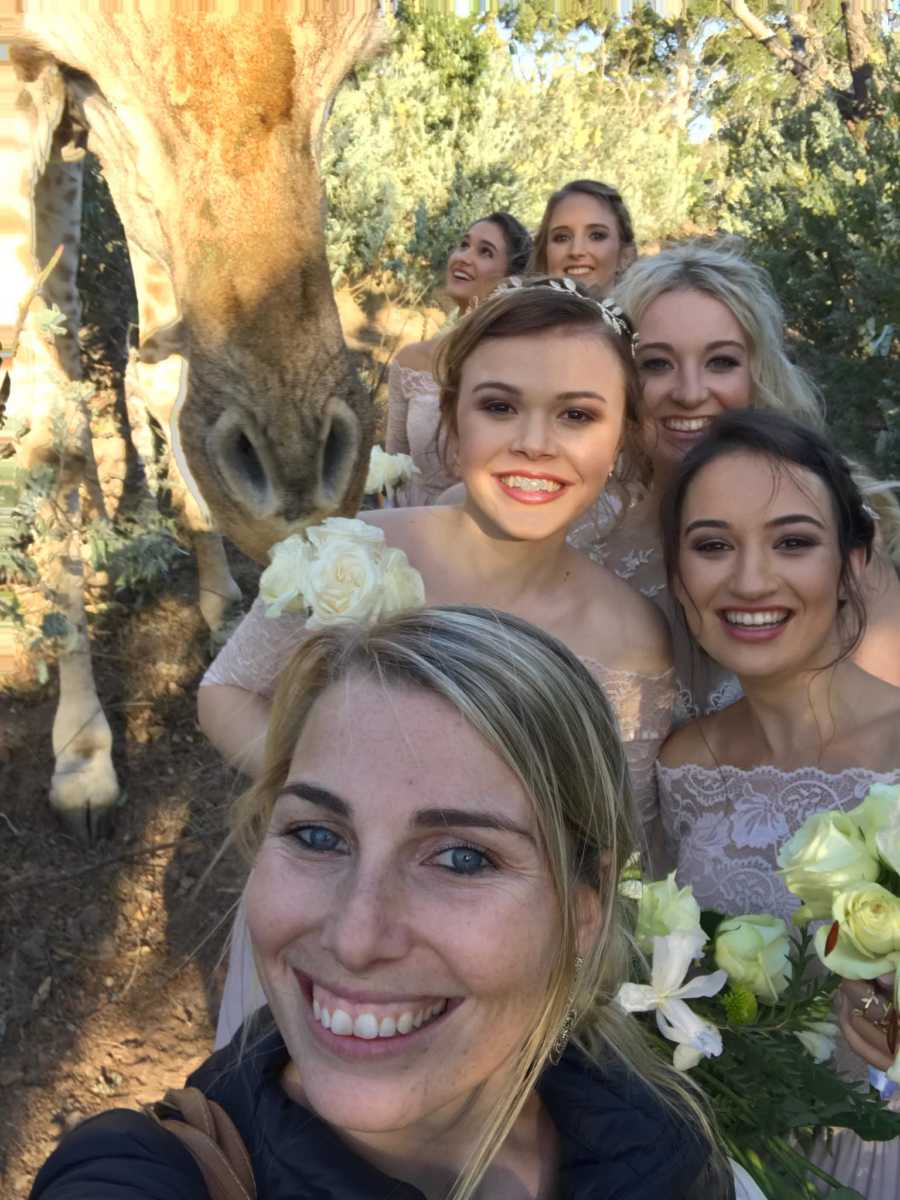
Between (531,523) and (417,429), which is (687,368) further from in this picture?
(417,429)

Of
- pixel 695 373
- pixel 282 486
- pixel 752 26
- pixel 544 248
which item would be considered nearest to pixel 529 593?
pixel 282 486

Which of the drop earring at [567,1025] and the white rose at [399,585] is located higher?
the white rose at [399,585]

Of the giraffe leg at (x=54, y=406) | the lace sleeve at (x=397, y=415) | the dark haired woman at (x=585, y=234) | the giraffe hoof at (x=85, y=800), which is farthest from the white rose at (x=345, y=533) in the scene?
the lace sleeve at (x=397, y=415)

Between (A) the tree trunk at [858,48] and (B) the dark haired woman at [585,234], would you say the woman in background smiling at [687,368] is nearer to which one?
(B) the dark haired woman at [585,234]

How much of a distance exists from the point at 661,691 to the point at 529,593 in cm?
37

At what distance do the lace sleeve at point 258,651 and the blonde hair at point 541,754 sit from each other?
29.7 inches

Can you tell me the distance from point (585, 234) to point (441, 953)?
12.9ft

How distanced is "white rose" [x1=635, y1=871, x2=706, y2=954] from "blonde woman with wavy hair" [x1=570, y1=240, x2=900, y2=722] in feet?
3.83

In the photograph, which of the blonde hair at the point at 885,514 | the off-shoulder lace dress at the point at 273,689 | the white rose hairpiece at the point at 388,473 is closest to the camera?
the off-shoulder lace dress at the point at 273,689

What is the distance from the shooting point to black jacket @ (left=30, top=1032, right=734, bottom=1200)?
1.12 m

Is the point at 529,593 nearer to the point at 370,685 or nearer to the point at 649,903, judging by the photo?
the point at 649,903

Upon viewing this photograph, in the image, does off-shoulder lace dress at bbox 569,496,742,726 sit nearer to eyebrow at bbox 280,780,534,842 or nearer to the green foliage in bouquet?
the green foliage in bouquet

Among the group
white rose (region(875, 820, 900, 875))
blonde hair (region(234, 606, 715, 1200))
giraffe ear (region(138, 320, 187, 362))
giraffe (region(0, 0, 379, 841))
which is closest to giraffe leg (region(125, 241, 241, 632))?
giraffe ear (region(138, 320, 187, 362))

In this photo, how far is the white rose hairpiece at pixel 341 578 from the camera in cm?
185
